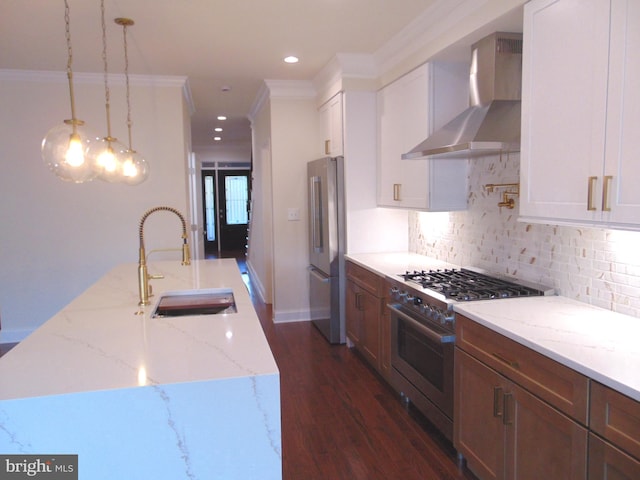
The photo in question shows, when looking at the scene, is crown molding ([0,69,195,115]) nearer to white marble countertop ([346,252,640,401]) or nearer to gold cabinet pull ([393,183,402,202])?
gold cabinet pull ([393,183,402,202])

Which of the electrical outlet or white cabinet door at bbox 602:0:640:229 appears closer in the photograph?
white cabinet door at bbox 602:0:640:229

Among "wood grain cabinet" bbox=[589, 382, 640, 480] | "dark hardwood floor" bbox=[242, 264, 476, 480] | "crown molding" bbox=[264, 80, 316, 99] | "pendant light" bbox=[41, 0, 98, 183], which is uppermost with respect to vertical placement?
"crown molding" bbox=[264, 80, 316, 99]

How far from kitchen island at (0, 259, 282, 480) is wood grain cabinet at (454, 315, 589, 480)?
977 mm

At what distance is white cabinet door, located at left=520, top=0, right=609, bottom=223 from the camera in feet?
5.95

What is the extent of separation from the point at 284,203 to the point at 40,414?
3.83 meters

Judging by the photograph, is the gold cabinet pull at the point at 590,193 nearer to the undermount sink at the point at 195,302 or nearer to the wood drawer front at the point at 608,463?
the wood drawer front at the point at 608,463

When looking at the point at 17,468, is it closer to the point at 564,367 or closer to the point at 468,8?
the point at 564,367

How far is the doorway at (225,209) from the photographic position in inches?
457

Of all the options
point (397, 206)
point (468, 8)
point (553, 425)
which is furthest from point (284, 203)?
point (553, 425)

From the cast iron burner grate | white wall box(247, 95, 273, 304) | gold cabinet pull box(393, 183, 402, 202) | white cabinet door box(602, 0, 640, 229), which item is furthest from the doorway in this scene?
white cabinet door box(602, 0, 640, 229)

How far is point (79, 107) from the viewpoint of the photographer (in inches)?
174

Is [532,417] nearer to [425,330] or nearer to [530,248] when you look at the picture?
[425,330]

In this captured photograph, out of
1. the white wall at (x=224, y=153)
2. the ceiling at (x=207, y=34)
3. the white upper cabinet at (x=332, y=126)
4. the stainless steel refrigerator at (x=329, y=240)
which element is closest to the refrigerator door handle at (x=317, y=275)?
the stainless steel refrigerator at (x=329, y=240)

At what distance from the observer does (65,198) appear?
4.49m
